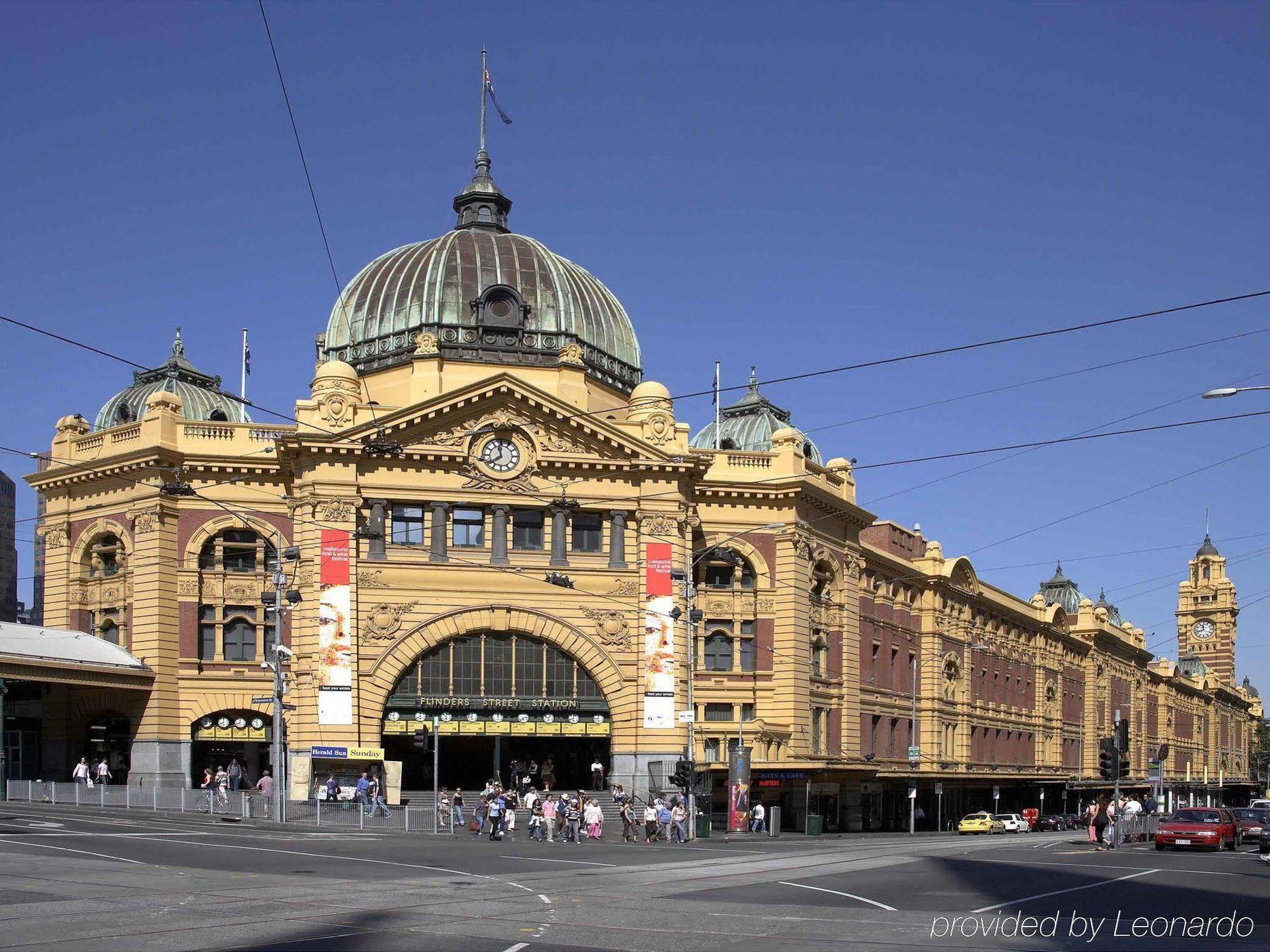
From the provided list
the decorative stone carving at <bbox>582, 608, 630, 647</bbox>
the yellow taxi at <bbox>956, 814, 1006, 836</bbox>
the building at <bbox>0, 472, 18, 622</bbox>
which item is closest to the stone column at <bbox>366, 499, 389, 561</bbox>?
the decorative stone carving at <bbox>582, 608, 630, 647</bbox>

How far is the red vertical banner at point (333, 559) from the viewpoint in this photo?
61031 mm

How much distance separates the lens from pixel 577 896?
28.6 m

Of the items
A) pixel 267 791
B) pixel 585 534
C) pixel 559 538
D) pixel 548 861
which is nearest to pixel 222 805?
pixel 267 791

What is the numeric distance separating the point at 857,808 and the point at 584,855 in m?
39.1

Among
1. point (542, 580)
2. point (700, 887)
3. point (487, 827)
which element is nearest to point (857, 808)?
point (542, 580)

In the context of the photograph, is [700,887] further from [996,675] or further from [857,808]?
[996,675]

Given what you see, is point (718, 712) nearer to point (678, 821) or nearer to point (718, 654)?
point (718, 654)

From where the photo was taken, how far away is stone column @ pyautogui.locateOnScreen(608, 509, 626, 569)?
212 feet

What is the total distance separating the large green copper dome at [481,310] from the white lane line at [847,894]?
4187 centimetres

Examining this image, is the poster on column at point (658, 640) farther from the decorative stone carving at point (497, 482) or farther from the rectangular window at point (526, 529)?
the decorative stone carving at point (497, 482)

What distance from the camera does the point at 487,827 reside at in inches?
2040

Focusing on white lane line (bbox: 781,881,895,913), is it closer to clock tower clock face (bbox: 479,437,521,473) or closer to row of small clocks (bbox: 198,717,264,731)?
clock tower clock face (bbox: 479,437,521,473)

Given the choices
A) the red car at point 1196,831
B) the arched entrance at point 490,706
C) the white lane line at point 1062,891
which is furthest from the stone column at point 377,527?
the white lane line at point 1062,891

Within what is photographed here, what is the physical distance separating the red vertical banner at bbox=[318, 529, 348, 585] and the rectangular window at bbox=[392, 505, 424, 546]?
8.11 ft
